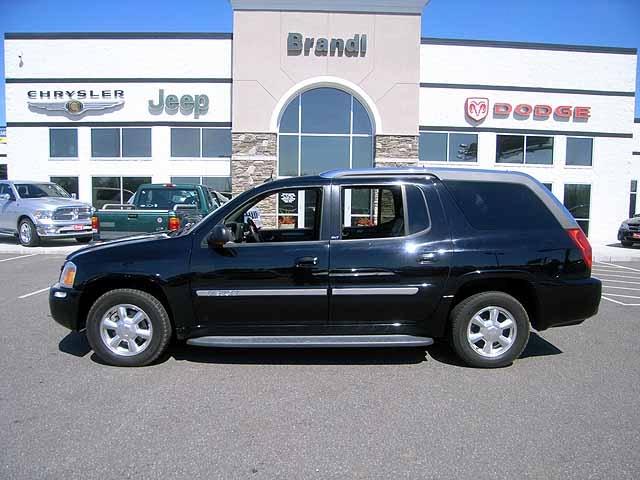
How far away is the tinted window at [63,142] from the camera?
19578 millimetres

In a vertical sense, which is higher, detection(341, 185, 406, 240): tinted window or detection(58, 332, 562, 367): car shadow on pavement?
detection(341, 185, 406, 240): tinted window

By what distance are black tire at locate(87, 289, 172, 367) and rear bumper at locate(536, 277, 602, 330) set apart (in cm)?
361

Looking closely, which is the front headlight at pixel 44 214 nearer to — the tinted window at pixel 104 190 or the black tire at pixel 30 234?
the black tire at pixel 30 234

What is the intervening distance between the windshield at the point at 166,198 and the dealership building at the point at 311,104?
673 centimetres

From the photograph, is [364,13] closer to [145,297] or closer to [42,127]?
[42,127]

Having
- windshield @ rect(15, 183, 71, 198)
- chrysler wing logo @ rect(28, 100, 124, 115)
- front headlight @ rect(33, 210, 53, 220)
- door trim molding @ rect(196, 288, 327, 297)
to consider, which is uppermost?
chrysler wing logo @ rect(28, 100, 124, 115)

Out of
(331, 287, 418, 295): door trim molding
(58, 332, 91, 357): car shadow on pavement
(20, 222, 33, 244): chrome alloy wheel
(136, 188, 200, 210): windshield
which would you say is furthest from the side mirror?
(20, 222, 33, 244): chrome alloy wheel

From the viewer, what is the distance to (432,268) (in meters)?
4.28

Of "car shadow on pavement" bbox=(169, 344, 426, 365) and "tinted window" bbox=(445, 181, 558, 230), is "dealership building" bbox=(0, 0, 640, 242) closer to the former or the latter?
"tinted window" bbox=(445, 181, 558, 230)

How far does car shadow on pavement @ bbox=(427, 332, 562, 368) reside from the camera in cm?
464

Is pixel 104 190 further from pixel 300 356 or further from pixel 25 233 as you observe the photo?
pixel 300 356

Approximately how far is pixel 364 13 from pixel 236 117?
6.48m

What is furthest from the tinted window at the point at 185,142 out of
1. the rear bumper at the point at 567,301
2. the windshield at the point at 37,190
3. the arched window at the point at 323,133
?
the rear bumper at the point at 567,301

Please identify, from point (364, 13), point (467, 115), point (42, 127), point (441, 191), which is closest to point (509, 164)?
point (467, 115)
